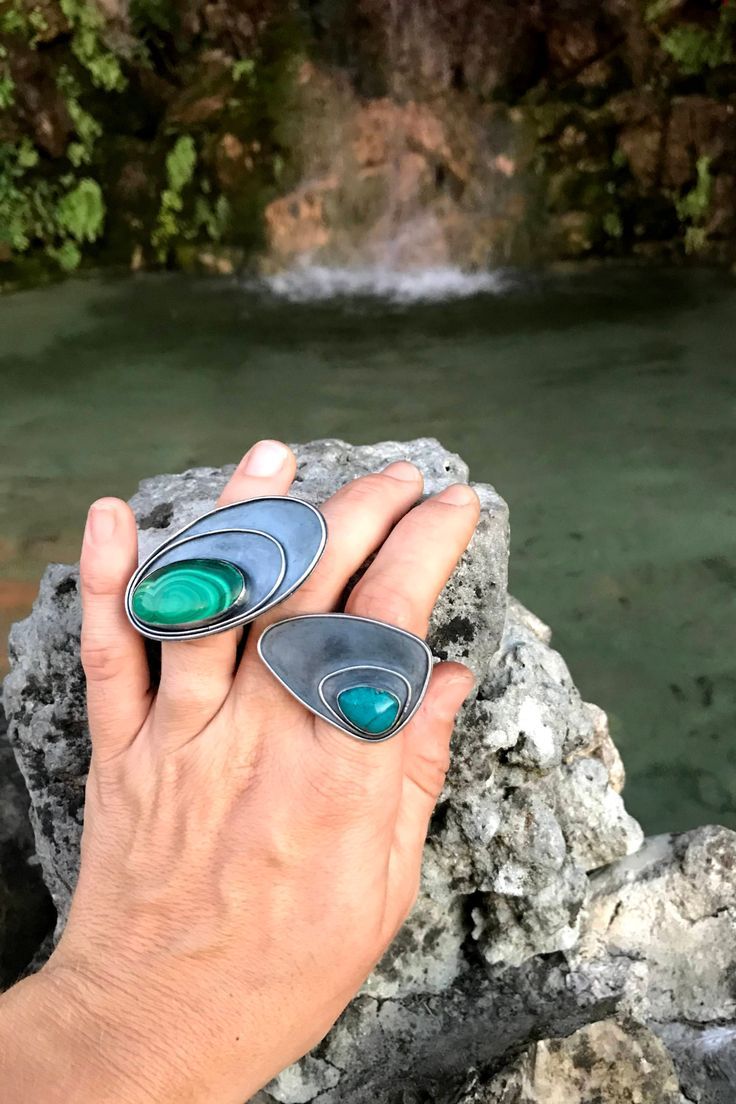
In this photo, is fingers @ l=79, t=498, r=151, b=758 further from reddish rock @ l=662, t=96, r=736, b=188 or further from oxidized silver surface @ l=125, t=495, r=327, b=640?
reddish rock @ l=662, t=96, r=736, b=188

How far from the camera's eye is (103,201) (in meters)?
6.89

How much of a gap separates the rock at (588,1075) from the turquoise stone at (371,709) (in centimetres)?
70

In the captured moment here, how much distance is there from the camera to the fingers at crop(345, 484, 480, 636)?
1.24 meters

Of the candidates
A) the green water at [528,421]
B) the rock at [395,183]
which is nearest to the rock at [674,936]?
the green water at [528,421]

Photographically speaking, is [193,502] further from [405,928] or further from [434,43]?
[434,43]

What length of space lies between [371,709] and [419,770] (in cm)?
22

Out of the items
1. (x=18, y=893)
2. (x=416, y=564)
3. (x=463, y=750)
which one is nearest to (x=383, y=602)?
(x=416, y=564)

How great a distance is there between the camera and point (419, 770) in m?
1.29

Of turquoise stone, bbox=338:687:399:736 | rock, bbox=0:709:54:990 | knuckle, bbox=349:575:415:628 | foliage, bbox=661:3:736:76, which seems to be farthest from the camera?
foliage, bbox=661:3:736:76

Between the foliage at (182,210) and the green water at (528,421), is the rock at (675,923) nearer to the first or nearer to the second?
the green water at (528,421)

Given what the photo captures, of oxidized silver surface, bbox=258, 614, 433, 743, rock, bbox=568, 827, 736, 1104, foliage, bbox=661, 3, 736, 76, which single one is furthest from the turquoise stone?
foliage, bbox=661, 3, 736, 76

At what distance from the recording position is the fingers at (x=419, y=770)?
1260 millimetres

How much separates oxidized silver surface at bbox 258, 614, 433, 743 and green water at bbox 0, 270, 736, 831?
203 cm

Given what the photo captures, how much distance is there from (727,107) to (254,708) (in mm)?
7030
